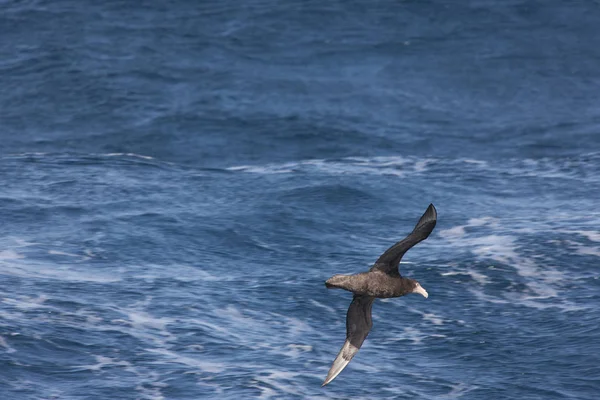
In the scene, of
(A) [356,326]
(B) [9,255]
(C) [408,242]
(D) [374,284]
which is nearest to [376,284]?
(D) [374,284]

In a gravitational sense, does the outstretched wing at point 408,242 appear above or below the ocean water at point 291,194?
above

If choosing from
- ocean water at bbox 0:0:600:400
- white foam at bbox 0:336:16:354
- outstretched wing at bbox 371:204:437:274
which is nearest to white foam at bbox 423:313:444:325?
ocean water at bbox 0:0:600:400

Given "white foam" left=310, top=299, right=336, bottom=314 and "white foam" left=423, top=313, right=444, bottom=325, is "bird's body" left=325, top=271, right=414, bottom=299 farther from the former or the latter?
"white foam" left=310, top=299, right=336, bottom=314

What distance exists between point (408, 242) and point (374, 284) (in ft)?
3.05

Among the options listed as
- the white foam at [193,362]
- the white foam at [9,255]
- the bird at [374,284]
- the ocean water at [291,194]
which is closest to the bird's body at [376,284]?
the bird at [374,284]

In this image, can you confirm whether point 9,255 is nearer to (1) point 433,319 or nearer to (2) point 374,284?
(1) point 433,319

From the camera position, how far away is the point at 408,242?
605 inches

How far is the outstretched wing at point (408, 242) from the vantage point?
15.3 meters

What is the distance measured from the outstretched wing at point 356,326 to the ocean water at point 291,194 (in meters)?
3.61

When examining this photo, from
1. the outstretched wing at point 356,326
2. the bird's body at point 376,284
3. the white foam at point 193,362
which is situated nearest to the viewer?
the bird's body at point 376,284

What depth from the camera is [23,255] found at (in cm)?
2592

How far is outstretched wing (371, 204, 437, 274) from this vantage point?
15.3m

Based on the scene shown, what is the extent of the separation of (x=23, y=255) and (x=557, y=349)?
1286 centimetres

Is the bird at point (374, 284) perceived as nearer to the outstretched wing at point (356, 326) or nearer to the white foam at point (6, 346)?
the outstretched wing at point (356, 326)
